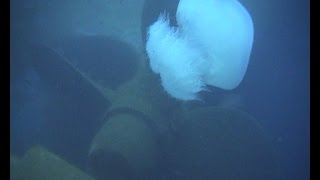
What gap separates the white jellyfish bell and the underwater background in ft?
0.14

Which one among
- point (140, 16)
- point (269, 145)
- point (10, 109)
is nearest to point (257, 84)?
point (269, 145)

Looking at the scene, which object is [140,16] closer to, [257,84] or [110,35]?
[110,35]

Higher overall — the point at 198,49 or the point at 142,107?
the point at 198,49

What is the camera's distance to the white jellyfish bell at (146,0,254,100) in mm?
2199

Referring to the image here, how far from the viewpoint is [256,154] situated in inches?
86.4

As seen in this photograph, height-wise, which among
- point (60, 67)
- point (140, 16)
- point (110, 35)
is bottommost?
point (60, 67)

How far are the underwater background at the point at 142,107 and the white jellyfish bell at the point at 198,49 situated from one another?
0.04m

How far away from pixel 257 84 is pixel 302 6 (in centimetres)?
49

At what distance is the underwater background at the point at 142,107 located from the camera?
2193mm

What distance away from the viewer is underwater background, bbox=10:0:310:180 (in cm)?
219

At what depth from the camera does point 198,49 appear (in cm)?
220

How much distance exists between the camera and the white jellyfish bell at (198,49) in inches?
86.6

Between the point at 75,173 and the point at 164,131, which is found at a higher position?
the point at 164,131

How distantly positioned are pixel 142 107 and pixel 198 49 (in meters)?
0.44
